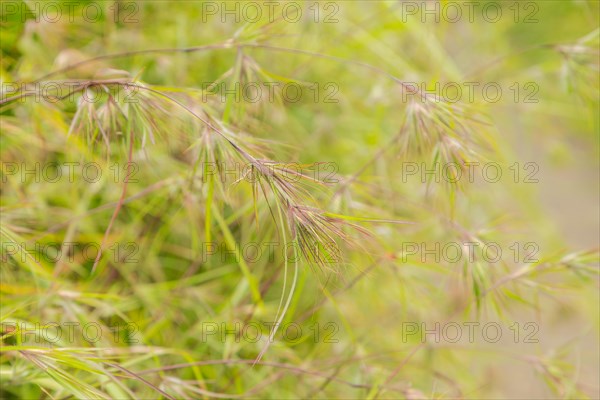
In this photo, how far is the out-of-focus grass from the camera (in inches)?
29.3

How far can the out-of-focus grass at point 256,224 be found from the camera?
74cm

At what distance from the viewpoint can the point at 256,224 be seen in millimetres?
757

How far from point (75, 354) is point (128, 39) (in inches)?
28.8
